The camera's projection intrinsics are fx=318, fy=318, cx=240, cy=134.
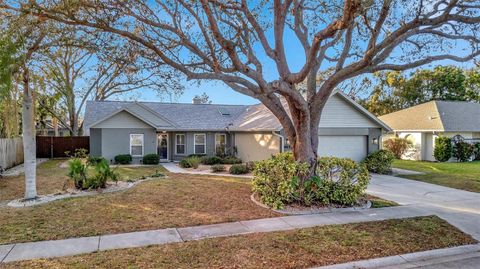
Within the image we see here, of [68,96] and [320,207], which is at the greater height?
[68,96]

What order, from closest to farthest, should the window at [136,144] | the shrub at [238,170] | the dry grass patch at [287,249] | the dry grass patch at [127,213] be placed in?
1. the dry grass patch at [287,249]
2. the dry grass patch at [127,213]
3. the shrub at [238,170]
4. the window at [136,144]

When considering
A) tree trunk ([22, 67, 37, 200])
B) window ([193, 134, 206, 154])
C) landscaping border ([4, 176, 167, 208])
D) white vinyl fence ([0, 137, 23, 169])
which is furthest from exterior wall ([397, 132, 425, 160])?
white vinyl fence ([0, 137, 23, 169])

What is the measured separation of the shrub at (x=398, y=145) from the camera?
975 inches

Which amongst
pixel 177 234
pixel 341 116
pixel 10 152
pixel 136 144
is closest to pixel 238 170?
pixel 341 116

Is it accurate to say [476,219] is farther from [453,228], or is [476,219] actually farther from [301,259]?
[301,259]

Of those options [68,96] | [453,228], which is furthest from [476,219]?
[68,96]

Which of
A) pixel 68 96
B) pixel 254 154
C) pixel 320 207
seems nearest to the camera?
pixel 320 207

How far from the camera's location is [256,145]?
20.3 m

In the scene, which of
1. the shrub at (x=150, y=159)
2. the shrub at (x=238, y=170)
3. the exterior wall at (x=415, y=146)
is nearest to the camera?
the shrub at (x=238, y=170)

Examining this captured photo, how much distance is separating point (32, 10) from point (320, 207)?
29.4 feet

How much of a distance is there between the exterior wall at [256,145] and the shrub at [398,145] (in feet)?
39.2

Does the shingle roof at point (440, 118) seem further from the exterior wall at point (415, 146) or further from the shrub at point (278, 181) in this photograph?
the shrub at point (278, 181)

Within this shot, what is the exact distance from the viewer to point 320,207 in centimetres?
889

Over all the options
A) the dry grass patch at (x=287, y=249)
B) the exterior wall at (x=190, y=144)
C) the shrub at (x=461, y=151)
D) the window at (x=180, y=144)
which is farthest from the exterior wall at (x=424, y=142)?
the dry grass patch at (x=287, y=249)
